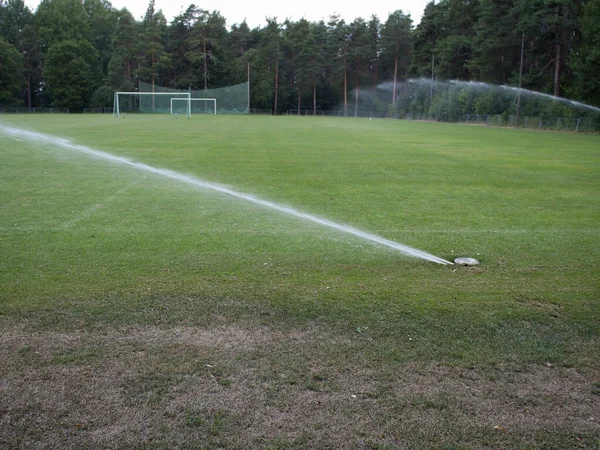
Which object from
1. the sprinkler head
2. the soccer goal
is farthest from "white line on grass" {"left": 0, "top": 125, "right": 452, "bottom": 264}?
the soccer goal

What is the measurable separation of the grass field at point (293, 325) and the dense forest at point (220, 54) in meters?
74.9

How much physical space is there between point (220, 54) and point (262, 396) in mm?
105756

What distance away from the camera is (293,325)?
4.94m

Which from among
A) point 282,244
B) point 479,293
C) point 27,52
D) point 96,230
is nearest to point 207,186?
point 96,230

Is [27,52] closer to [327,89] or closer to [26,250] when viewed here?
[327,89]

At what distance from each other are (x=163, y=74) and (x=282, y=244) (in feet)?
328

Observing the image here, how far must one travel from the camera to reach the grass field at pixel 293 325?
11.4 ft

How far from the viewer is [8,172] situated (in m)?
13.6

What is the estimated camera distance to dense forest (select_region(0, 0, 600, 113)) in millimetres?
89125

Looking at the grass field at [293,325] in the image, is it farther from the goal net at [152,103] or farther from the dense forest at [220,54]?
the dense forest at [220,54]

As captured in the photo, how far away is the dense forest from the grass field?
A: 7488 centimetres

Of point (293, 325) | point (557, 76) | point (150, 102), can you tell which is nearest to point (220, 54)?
point (150, 102)

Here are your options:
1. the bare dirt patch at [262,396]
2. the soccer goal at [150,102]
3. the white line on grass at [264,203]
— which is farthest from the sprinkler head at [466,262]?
the soccer goal at [150,102]

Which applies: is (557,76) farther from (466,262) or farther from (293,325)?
(293,325)
